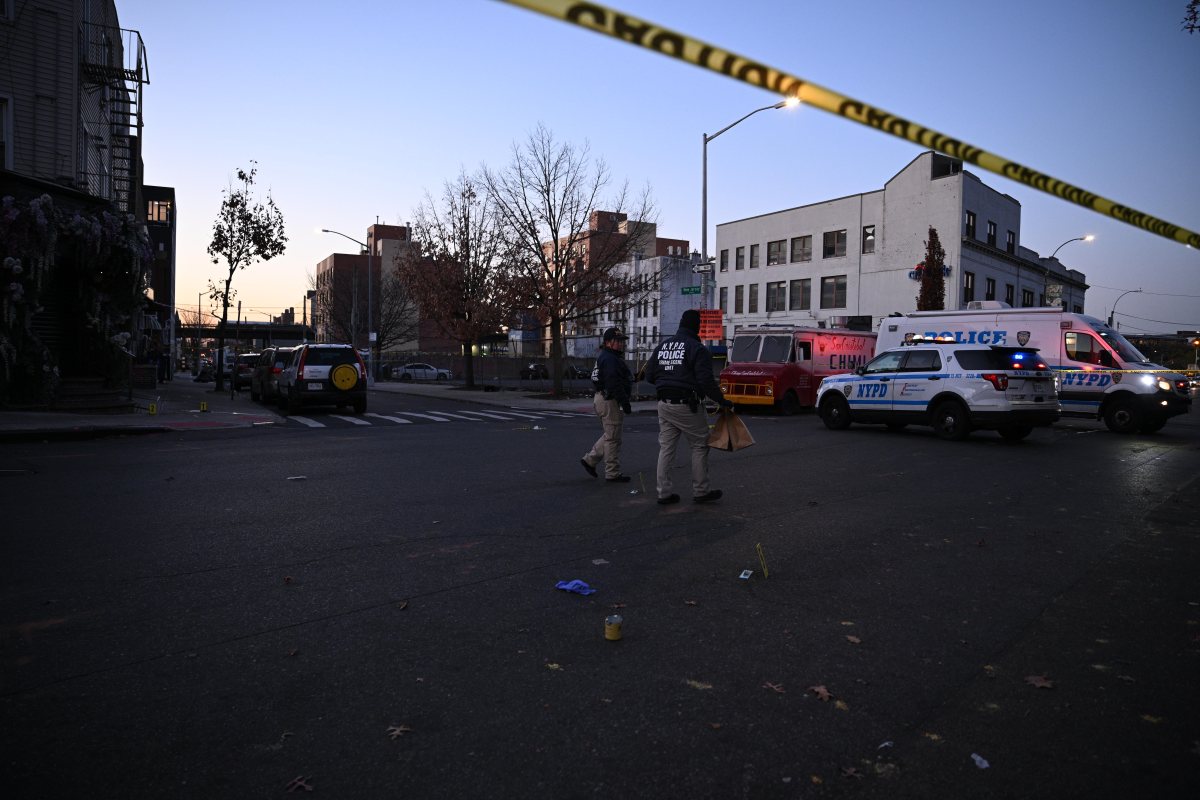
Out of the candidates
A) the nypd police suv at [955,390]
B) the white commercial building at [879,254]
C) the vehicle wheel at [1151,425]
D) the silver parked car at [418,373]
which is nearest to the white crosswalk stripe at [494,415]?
the nypd police suv at [955,390]

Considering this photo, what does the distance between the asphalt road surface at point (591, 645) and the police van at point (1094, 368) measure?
9704mm

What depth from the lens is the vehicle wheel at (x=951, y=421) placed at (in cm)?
1470

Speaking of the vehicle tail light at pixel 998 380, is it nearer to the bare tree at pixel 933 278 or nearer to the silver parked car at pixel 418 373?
the bare tree at pixel 933 278

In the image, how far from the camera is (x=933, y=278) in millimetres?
39438

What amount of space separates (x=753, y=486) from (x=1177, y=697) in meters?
5.75

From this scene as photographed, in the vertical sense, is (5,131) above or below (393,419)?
above

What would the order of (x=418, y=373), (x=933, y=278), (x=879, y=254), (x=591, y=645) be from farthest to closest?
(x=418, y=373)
(x=879, y=254)
(x=933, y=278)
(x=591, y=645)

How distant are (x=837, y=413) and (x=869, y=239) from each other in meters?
29.6

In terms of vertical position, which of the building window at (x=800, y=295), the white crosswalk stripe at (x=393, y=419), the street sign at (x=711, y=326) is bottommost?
the white crosswalk stripe at (x=393, y=419)

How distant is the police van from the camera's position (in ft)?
54.6

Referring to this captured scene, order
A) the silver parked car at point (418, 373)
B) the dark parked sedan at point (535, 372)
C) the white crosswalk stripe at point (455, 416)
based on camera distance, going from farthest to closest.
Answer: the silver parked car at point (418, 373) < the dark parked sedan at point (535, 372) < the white crosswalk stripe at point (455, 416)

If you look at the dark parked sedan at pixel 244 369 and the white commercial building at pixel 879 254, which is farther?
the white commercial building at pixel 879 254

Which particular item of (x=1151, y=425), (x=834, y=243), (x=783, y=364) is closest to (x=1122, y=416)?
(x=1151, y=425)

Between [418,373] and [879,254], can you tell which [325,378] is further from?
[418,373]
